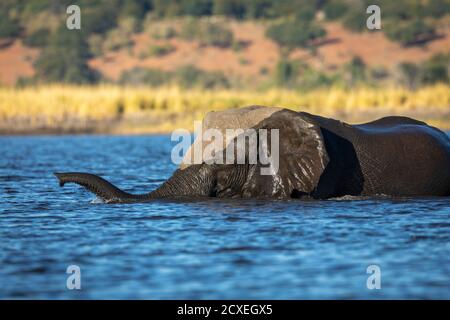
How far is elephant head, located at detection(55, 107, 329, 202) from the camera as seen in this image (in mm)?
13477

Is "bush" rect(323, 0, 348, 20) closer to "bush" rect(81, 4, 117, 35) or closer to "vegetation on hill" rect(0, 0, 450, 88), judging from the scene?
"vegetation on hill" rect(0, 0, 450, 88)

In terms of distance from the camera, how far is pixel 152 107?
3881 centimetres

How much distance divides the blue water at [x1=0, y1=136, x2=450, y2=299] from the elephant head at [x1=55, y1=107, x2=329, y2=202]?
0.24 metres

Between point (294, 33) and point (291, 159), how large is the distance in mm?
60976

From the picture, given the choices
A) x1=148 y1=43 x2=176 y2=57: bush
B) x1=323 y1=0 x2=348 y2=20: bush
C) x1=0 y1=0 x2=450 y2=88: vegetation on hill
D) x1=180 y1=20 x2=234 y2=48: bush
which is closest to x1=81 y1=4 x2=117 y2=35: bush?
x1=0 y1=0 x2=450 y2=88: vegetation on hill

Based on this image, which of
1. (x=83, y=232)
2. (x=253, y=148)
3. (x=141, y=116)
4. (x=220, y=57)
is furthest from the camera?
(x=220, y=57)

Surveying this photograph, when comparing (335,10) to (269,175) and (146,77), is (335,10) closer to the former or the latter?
(146,77)

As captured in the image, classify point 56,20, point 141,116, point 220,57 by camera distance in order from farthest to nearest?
1. point 56,20
2. point 220,57
3. point 141,116

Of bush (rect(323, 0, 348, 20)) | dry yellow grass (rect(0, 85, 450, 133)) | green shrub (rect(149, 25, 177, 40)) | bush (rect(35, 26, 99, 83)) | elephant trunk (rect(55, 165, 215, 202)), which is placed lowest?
elephant trunk (rect(55, 165, 215, 202))
